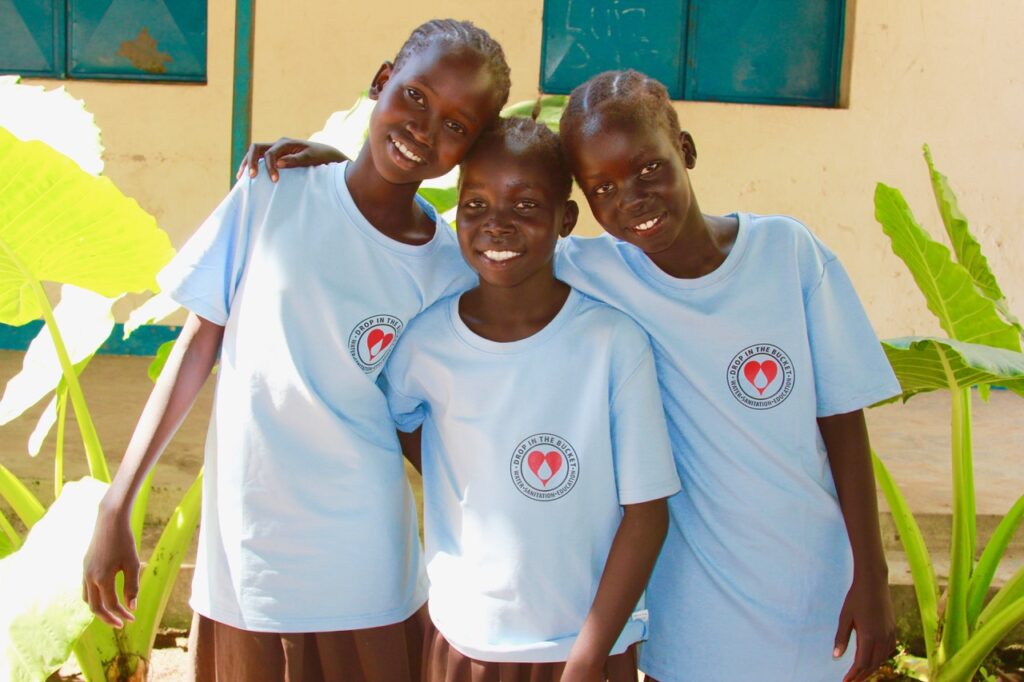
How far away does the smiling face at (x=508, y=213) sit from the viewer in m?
1.45

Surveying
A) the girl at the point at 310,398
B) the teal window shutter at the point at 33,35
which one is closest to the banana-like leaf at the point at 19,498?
the girl at the point at 310,398

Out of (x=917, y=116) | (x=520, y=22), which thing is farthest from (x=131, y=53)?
(x=917, y=116)

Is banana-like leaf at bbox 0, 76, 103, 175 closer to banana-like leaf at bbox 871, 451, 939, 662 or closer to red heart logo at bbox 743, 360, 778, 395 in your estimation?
red heart logo at bbox 743, 360, 778, 395

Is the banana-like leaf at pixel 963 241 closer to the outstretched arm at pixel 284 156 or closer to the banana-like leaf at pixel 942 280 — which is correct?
the banana-like leaf at pixel 942 280

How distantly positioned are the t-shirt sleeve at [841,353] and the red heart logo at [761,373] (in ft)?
0.23

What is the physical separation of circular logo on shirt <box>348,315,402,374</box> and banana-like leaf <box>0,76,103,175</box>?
3.36ft

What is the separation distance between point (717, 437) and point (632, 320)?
207 mm

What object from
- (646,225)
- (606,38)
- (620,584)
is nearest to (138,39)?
(606,38)

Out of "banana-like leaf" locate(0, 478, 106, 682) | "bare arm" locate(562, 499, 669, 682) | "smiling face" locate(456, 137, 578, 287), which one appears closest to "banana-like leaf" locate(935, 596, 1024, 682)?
"bare arm" locate(562, 499, 669, 682)

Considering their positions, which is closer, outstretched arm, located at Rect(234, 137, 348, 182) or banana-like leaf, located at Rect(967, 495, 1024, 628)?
outstretched arm, located at Rect(234, 137, 348, 182)

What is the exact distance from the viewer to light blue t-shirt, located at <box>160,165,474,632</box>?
1.45m

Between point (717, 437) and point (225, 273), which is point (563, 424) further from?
point (225, 273)

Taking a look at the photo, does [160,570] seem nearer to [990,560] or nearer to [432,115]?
[432,115]

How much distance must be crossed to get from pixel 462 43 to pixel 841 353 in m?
0.70
